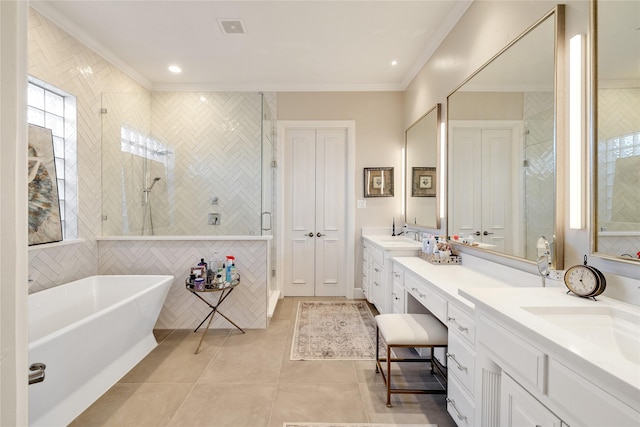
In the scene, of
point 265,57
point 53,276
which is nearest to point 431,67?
point 265,57

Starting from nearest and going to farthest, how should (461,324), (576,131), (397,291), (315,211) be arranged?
(576,131) < (461,324) < (397,291) < (315,211)

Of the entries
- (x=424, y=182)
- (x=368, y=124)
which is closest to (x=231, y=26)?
(x=368, y=124)

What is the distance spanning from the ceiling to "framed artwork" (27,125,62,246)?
1040 millimetres

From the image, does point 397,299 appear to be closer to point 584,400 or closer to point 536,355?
point 536,355

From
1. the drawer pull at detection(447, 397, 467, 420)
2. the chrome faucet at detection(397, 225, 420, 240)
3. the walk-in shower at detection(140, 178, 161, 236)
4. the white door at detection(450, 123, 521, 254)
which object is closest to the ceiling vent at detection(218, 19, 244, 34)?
the walk-in shower at detection(140, 178, 161, 236)

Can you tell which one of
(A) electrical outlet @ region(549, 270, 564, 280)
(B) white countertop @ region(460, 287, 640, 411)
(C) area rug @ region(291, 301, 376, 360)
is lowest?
(C) area rug @ region(291, 301, 376, 360)

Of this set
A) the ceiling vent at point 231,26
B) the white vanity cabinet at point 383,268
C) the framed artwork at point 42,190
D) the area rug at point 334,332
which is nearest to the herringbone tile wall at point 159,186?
the framed artwork at point 42,190

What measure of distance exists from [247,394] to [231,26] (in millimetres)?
3028

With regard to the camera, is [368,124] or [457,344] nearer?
[457,344]

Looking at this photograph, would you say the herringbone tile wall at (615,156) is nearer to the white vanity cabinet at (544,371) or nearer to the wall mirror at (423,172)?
the white vanity cabinet at (544,371)

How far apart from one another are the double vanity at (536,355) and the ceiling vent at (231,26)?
2.68 meters

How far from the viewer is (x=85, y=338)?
1729 millimetres

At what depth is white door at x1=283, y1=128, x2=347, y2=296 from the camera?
13.5ft

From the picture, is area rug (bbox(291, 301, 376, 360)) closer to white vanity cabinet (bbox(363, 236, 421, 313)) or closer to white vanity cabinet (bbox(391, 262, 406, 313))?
white vanity cabinet (bbox(363, 236, 421, 313))
